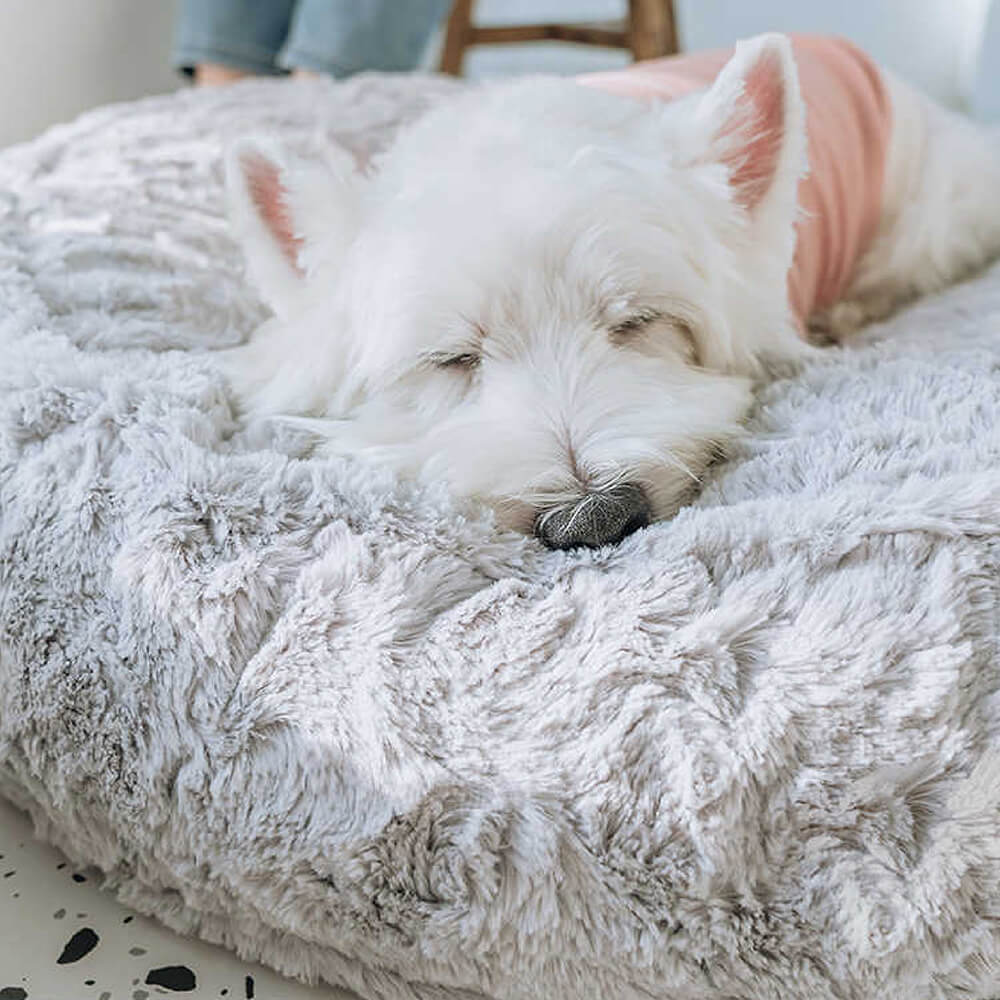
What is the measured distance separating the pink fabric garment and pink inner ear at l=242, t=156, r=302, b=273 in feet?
1.39

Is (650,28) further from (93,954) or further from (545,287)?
(93,954)

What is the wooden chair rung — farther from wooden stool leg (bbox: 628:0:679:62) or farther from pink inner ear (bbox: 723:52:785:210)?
pink inner ear (bbox: 723:52:785:210)

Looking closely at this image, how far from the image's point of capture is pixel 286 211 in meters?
1.08

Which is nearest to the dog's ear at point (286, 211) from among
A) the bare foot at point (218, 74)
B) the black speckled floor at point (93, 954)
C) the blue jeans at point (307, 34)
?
the black speckled floor at point (93, 954)

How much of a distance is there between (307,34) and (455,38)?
2.25 feet

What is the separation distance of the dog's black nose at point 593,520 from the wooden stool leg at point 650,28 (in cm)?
218

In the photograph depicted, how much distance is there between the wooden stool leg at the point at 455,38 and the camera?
2.86 metres

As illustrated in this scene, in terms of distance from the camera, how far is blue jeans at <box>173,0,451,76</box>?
7.43ft

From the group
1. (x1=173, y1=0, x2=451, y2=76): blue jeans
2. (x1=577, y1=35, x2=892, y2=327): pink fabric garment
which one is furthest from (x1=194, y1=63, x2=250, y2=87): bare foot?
(x1=577, y1=35, x2=892, y2=327): pink fabric garment

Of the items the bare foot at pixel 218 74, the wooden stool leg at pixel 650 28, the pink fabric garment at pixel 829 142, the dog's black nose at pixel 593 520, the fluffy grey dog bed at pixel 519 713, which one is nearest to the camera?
the fluffy grey dog bed at pixel 519 713

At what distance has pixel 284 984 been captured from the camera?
0.76 m

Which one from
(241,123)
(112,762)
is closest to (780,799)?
(112,762)

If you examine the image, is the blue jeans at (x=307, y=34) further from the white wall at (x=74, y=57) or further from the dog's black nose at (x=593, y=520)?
the dog's black nose at (x=593, y=520)

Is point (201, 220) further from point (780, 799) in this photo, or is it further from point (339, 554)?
point (780, 799)
